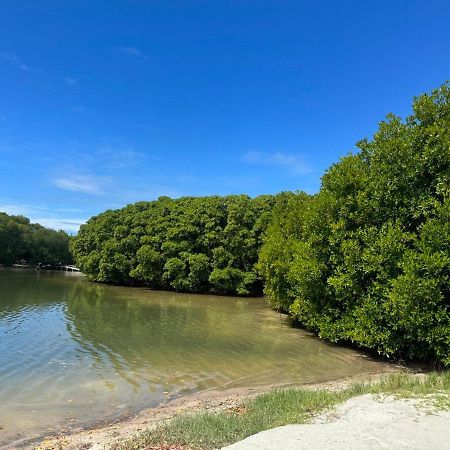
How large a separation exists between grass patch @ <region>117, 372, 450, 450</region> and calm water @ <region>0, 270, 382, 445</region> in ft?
11.3

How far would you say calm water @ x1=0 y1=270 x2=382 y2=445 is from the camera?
37.6ft

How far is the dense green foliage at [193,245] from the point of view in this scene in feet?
152

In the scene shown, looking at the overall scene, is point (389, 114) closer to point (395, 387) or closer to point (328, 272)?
point (328, 272)

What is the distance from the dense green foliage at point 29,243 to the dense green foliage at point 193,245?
168ft

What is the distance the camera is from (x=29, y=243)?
339 feet

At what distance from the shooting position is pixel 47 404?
1152 cm

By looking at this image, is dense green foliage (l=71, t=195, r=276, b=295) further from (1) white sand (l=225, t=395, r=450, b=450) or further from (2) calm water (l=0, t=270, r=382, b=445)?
(1) white sand (l=225, t=395, r=450, b=450)

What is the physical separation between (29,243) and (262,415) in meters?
107

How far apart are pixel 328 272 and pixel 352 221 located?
253cm

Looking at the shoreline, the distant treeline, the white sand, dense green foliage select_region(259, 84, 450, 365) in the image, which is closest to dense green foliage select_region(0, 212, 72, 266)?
the distant treeline

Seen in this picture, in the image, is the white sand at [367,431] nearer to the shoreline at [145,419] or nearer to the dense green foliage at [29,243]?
the shoreline at [145,419]

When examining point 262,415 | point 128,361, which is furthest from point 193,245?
point 262,415

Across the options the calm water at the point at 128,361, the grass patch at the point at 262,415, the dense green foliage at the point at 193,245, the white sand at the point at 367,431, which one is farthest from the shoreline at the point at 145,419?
the dense green foliage at the point at 193,245

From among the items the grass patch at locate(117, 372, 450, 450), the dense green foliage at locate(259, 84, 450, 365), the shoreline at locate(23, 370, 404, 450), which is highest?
the dense green foliage at locate(259, 84, 450, 365)
